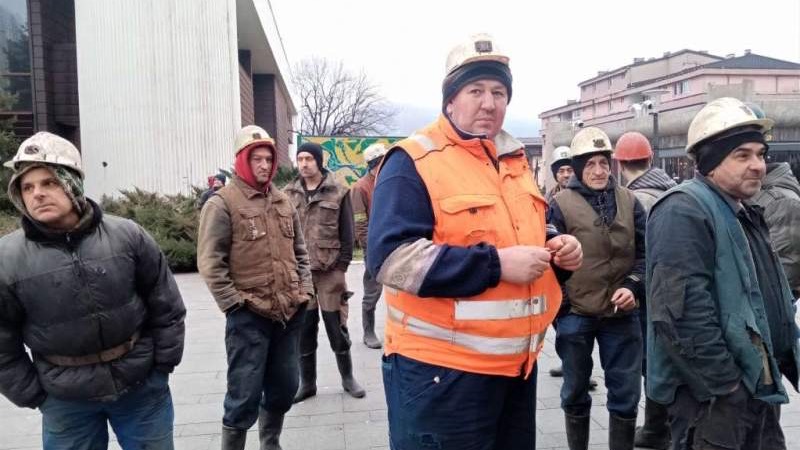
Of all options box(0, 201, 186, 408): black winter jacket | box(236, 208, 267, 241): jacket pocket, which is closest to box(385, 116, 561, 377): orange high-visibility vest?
box(0, 201, 186, 408): black winter jacket

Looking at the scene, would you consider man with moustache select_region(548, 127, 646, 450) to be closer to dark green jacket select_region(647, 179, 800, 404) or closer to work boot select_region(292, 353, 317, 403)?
dark green jacket select_region(647, 179, 800, 404)

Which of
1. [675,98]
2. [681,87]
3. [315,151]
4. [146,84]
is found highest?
[681,87]

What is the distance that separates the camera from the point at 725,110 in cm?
245

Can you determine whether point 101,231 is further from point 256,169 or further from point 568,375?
point 568,375

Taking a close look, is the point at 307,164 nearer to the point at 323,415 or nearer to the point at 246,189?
the point at 246,189

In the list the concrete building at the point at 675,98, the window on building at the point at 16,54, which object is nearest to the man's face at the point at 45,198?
the concrete building at the point at 675,98

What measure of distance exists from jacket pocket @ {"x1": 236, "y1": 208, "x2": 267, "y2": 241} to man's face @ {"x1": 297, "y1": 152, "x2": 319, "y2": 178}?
1395 millimetres

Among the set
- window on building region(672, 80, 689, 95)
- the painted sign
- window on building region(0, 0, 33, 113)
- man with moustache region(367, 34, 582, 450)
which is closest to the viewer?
man with moustache region(367, 34, 582, 450)

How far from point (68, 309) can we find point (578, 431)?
9.40ft

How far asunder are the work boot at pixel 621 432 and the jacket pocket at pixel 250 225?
2.39m

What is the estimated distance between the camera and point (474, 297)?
2033 mm

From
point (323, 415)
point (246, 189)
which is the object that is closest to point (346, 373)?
point (323, 415)

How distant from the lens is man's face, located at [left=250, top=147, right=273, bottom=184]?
363 cm

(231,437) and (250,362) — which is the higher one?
(250,362)
